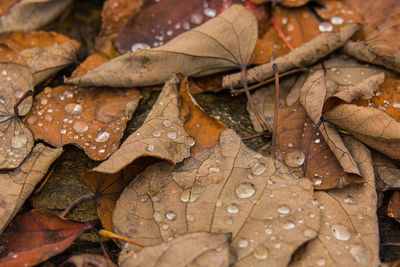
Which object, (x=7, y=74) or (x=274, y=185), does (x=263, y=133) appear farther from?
(x=7, y=74)

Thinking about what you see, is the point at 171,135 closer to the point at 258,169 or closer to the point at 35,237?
the point at 258,169

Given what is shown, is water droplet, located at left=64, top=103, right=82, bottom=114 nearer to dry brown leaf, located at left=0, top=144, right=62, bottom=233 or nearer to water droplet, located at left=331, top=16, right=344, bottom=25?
dry brown leaf, located at left=0, top=144, right=62, bottom=233

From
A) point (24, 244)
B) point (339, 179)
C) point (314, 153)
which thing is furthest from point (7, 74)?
point (339, 179)

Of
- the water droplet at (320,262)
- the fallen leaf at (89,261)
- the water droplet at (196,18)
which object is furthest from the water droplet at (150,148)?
the water droplet at (196,18)

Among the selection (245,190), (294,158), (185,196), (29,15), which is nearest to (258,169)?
(245,190)

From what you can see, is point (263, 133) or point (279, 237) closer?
point (279, 237)

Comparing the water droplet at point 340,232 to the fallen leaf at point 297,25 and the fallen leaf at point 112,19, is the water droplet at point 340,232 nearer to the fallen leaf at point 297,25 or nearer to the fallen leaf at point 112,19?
the fallen leaf at point 297,25

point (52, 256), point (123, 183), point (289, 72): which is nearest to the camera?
point (52, 256)
